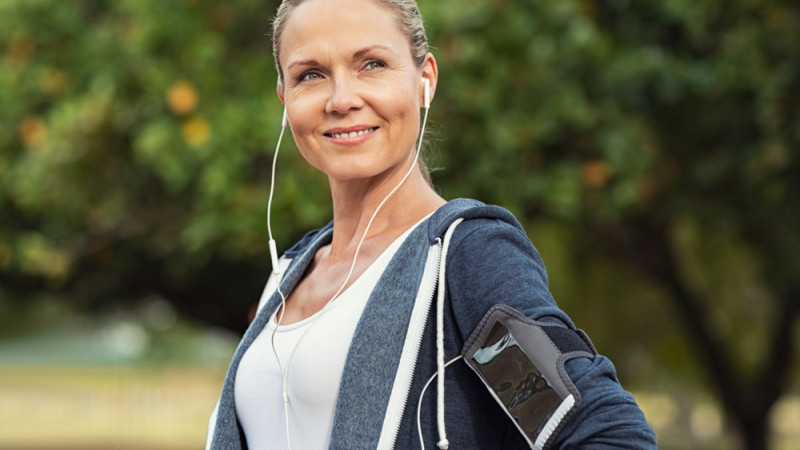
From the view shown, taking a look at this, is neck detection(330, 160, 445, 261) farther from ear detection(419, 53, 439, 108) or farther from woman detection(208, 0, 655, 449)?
ear detection(419, 53, 439, 108)

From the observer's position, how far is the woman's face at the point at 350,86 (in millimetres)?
1876

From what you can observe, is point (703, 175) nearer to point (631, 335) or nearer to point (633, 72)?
point (633, 72)

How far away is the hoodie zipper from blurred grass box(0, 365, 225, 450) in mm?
24478

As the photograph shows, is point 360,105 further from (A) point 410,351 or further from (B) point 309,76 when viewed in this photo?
(A) point 410,351

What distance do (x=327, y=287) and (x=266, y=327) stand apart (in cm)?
15

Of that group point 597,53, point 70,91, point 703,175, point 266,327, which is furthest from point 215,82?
point 266,327

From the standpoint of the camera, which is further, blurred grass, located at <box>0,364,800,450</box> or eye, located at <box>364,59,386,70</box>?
blurred grass, located at <box>0,364,800,450</box>

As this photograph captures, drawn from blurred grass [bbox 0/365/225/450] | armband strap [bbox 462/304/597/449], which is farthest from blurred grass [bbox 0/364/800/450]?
armband strap [bbox 462/304/597/449]

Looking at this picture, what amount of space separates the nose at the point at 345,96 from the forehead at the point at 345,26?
0.05 metres

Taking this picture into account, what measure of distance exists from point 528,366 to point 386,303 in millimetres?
271

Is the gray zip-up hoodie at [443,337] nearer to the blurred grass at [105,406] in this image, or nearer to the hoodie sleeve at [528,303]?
the hoodie sleeve at [528,303]

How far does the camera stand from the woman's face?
188 cm

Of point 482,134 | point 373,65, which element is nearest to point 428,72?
point 373,65

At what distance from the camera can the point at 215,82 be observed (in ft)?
25.5
